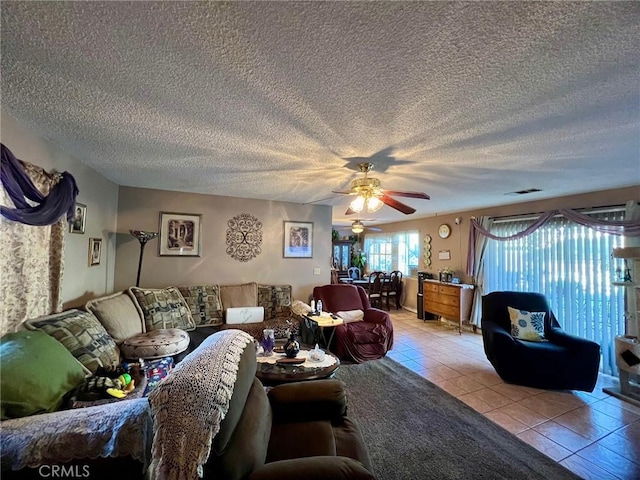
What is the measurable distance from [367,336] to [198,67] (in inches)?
134

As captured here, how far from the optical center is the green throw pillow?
50.1 inches

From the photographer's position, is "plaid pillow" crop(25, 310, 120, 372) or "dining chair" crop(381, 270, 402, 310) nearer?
"plaid pillow" crop(25, 310, 120, 372)

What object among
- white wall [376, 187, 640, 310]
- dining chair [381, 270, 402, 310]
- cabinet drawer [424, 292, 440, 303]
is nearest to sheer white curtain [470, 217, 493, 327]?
white wall [376, 187, 640, 310]

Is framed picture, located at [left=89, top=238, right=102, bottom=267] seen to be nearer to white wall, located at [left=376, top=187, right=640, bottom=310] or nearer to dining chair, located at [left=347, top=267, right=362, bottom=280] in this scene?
white wall, located at [left=376, top=187, right=640, bottom=310]

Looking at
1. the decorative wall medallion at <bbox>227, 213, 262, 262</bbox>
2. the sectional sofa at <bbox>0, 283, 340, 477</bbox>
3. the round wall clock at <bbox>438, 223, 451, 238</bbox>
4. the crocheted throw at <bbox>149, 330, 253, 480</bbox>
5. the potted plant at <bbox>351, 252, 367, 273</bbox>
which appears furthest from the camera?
the potted plant at <bbox>351, 252, 367, 273</bbox>

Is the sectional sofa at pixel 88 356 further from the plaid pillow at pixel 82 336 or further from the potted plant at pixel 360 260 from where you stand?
the potted plant at pixel 360 260

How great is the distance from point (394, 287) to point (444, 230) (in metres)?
→ 1.90

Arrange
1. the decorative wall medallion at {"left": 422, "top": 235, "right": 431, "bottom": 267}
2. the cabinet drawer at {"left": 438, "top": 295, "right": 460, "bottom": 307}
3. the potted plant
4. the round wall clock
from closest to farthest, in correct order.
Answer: the cabinet drawer at {"left": 438, "top": 295, "right": 460, "bottom": 307}, the round wall clock, the decorative wall medallion at {"left": 422, "top": 235, "right": 431, "bottom": 267}, the potted plant

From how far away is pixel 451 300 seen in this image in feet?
16.9

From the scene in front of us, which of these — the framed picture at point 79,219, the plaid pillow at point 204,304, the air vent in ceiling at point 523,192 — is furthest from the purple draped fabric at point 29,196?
the air vent in ceiling at point 523,192

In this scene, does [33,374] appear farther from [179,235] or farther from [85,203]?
[179,235]

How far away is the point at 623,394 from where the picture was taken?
110 inches

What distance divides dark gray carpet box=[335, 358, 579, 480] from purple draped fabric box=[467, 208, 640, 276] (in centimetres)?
275

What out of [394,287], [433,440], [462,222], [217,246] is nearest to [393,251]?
[394,287]
